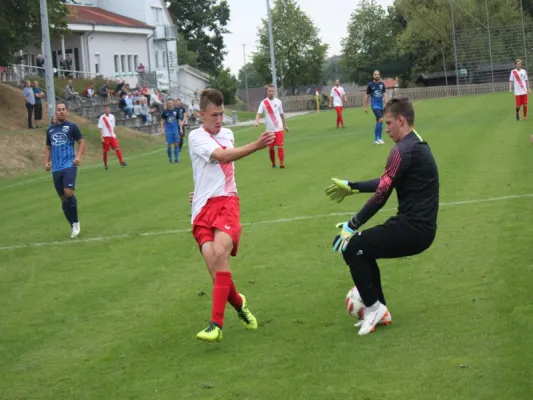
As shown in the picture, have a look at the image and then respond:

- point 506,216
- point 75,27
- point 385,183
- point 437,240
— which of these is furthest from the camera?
point 75,27

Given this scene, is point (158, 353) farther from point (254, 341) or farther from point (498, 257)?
point (498, 257)

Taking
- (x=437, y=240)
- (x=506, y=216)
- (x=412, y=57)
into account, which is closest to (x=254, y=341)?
(x=437, y=240)

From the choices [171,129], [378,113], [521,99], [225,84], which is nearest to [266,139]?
[378,113]

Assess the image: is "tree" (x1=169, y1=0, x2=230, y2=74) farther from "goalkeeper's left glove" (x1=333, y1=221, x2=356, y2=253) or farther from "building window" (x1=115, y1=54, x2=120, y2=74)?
"goalkeeper's left glove" (x1=333, y1=221, x2=356, y2=253)

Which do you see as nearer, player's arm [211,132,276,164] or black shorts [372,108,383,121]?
player's arm [211,132,276,164]

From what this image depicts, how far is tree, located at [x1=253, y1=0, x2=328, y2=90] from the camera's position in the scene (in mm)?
94438

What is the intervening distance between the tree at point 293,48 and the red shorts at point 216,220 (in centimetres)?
8670

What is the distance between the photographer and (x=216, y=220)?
772 centimetres

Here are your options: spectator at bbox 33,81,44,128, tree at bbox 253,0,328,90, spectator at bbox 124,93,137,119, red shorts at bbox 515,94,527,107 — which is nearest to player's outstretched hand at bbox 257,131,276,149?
red shorts at bbox 515,94,527,107

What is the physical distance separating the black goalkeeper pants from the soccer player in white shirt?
1.05m

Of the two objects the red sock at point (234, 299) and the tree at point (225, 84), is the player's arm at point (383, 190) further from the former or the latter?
the tree at point (225, 84)

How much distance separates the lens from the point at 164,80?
7756 cm

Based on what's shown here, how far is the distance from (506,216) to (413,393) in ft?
23.6

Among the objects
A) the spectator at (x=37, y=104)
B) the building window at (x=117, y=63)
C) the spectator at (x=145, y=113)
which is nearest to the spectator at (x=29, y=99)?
the spectator at (x=37, y=104)
